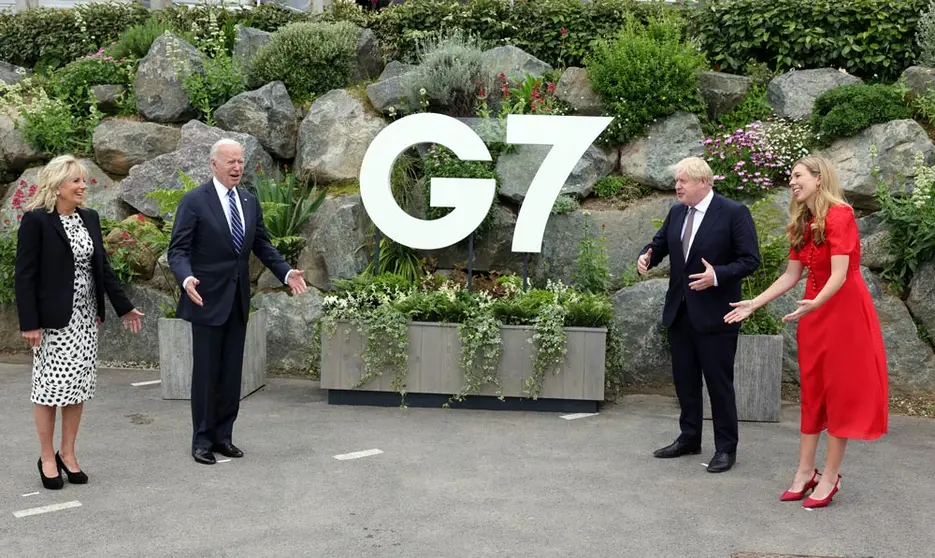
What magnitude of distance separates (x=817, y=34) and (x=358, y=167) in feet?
17.0

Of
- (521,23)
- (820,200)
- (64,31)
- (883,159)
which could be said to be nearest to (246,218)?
(820,200)

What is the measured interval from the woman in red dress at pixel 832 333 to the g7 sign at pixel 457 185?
9.09 ft

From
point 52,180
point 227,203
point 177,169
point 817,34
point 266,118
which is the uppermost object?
point 817,34

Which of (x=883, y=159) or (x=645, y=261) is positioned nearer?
(x=645, y=261)

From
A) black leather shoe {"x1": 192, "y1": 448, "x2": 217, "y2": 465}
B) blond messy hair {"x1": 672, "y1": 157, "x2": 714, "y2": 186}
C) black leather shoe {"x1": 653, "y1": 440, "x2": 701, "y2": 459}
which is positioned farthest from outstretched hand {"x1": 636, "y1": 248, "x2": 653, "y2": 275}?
black leather shoe {"x1": 192, "y1": 448, "x2": 217, "y2": 465}

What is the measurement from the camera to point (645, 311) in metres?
8.12

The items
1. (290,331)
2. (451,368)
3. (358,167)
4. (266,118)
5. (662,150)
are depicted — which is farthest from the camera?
(266,118)

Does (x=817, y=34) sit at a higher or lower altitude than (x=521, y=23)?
lower

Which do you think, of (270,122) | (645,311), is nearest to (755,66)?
(645,311)

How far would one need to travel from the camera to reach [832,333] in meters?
5.14

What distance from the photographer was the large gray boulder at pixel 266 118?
10.1 m

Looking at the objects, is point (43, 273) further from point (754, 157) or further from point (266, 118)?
point (754, 157)

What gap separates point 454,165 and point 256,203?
2864mm

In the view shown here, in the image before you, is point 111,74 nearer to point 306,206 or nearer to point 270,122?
point 270,122
